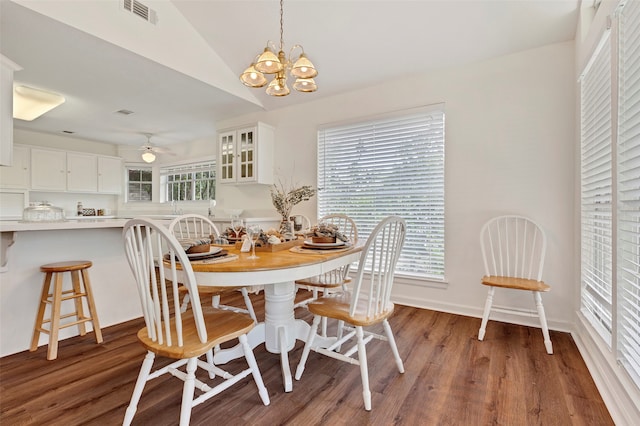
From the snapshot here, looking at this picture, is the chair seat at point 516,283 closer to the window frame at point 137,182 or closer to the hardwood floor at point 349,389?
the hardwood floor at point 349,389

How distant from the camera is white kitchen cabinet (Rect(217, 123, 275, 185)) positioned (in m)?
4.15

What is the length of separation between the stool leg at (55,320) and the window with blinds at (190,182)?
3499 millimetres

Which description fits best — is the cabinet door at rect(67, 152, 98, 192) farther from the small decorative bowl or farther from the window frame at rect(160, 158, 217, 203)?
→ the small decorative bowl

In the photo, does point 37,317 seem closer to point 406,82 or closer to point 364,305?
point 364,305

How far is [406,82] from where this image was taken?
3.27 meters

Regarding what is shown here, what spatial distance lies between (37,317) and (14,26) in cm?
224

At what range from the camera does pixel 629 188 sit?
1.45m

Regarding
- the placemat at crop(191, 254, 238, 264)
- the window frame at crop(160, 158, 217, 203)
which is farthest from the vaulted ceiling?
the placemat at crop(191, 254, 238, 264)

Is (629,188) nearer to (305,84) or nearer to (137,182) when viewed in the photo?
(305,84)

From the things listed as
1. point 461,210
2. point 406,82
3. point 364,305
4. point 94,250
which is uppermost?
point 406,82

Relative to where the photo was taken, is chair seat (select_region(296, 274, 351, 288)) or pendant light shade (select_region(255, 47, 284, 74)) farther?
chair seat (select_region(296, 274, 351, 288))

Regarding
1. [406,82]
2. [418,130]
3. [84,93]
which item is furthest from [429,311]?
[84,93]

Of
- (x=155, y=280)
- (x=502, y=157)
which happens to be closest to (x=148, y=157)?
(x=155, y=280)

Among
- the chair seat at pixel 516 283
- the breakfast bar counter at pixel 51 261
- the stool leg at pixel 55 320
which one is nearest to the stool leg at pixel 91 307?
the stool leg at pixel 55 320
